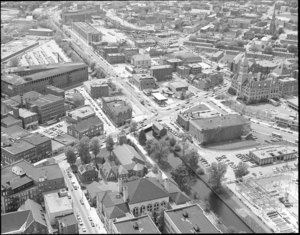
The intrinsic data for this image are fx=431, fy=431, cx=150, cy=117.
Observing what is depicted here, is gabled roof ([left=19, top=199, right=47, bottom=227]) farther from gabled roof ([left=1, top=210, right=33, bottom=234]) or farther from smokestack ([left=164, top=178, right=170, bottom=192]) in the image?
smokestack ([left=164, top=178, right=170, bottom=192])

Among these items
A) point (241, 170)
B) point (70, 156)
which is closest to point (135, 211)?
point (70, 156)

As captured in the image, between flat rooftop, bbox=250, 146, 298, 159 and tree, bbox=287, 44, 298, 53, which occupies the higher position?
tree, bbox=287, 44, 298, 53

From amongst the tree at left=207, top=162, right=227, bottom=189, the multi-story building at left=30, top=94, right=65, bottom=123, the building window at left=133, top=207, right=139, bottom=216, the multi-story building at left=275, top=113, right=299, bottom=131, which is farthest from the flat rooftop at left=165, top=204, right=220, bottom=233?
the multi-story building at left=30, top=94, right=65, bottom=123

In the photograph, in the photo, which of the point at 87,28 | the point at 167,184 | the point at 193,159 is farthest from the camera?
the point at 87,28

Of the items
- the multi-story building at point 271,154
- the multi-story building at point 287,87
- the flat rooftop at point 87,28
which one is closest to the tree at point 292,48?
the multi-story building at point 287,87

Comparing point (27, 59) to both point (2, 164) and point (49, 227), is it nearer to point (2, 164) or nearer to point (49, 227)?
point (2, 164)

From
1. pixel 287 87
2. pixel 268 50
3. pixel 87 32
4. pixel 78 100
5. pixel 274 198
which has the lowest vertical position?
pixel 274 198

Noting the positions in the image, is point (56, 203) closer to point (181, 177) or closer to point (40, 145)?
point (40, 145)
